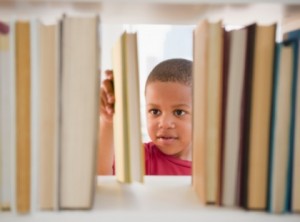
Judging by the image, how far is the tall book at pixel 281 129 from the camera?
0.46m

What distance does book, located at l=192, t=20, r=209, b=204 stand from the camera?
1.59 feet

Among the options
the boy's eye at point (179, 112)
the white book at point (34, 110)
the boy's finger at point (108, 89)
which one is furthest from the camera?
the boy's eye at point (179, 112)

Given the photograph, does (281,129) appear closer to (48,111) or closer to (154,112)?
(48,111)

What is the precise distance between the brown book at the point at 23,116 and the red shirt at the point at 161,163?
0.81m

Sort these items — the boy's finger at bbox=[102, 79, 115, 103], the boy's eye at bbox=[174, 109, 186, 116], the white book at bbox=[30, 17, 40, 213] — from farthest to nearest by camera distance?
the boy's eye at bbox=[174, 109, 186, 116] < the boy's finger at bbox=[102, 79, 115, 103] < the white book at bbox=[30, 17, 40, 213]

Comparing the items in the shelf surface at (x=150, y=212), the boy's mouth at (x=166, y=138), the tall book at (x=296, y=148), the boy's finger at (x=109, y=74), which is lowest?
the shelf surface at (x=150, y=212)

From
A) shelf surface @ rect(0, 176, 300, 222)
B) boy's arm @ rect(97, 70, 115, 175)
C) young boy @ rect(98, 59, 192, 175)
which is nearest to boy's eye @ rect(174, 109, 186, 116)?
young boy @ rect(98, 59, 192, 175)

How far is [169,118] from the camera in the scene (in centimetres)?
120

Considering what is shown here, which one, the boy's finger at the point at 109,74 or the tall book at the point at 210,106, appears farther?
the boy's finger at the point at 109,74

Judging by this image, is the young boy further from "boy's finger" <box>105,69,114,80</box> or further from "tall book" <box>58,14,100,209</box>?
"tall book" <box>58,14,100,209</box>

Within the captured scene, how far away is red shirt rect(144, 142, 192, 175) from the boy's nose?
0.14 m

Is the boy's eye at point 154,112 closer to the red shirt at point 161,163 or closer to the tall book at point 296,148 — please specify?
the red shirt at point 161,163

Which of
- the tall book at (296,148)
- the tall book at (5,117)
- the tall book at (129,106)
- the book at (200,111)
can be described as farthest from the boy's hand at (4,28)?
the tall book at (296,148)

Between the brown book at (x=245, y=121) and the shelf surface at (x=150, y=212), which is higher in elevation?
the brown book at (x=245, y=121)
